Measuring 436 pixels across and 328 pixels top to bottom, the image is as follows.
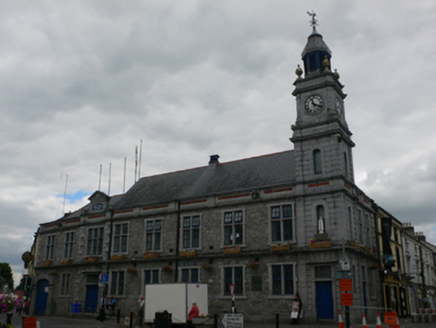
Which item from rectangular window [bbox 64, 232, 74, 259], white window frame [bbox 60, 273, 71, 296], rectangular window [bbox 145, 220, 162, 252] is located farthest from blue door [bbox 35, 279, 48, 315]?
rectangular window [bbox 145, 220, 162, 252]

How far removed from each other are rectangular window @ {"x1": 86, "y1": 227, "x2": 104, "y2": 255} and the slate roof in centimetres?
304

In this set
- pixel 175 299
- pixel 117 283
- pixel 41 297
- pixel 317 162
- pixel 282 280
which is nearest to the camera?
pixel 175 299

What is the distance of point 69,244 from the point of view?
131 feet

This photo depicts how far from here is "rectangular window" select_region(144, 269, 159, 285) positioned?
3293 centimetres

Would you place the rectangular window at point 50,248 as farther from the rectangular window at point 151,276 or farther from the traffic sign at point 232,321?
the traffic sign at point 232,321

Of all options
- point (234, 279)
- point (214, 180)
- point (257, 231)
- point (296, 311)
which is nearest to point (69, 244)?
point (214, 180)

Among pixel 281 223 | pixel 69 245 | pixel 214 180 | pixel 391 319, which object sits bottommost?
pixel 391 319

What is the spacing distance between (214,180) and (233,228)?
591cm

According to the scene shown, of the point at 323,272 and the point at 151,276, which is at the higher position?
the point at 323,272

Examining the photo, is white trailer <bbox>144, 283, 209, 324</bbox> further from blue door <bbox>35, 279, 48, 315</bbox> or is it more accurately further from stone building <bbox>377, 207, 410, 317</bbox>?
blue door <bbox>35, 279, 48, 315</bbox>

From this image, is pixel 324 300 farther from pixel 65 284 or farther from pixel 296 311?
pixel 65 284

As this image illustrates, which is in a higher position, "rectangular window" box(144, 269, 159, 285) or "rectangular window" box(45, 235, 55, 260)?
"rectangular window" box(45, 235, 55, 260)

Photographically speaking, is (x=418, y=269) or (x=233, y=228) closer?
(x=233, y=228)

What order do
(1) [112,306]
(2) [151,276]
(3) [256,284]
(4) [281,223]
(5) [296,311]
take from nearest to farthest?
(5) [296,311] → (3) [256,284] → (4) [281,223] → (1) [112,306] → (2) [151,276]
